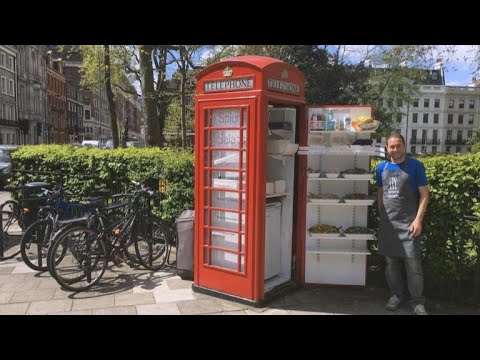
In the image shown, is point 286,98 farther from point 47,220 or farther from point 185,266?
point 47,220

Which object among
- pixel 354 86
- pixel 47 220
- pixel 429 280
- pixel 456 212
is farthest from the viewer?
pixel 354 86

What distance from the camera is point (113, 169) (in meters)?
7.84

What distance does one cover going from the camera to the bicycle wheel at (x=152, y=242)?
6.06m

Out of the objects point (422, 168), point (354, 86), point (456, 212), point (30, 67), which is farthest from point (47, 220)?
point (30, 67)

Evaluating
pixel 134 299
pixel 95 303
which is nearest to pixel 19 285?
pixel 95 303

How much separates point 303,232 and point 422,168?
1.64m

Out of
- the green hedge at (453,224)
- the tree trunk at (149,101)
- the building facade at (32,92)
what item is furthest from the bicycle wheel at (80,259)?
the building facade at (32,92)

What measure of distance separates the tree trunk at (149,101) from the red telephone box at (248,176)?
8394mm

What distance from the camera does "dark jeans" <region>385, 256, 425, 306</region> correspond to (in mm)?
4531

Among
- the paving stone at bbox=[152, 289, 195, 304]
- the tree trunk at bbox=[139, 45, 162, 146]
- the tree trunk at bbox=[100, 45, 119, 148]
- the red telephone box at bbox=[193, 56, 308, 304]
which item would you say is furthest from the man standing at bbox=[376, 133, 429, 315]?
the tree trunk at bbox=[100, 45, 119, 148]

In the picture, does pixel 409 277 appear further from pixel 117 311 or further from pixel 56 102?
pixel 56 102

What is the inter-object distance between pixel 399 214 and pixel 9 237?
680 centimetres

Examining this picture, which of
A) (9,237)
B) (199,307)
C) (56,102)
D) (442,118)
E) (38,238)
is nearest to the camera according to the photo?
(199,307)

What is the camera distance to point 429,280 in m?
5.32
